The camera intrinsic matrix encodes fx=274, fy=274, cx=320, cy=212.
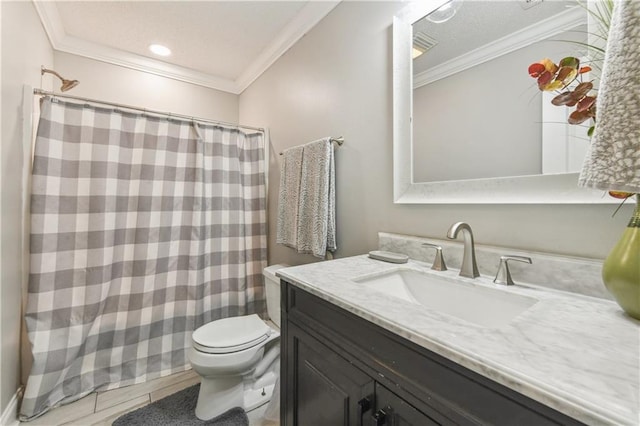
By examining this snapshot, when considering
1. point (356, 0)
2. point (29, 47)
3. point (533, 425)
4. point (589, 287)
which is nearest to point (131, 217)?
point (29, 47)

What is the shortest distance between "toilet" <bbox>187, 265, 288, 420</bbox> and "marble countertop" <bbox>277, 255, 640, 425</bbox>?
0.86 metres

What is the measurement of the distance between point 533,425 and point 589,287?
52 centimetres

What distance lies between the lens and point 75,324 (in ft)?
4.99

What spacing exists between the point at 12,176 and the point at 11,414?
1.14m

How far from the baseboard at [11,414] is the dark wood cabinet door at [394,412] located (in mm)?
1743

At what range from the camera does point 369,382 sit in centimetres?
65

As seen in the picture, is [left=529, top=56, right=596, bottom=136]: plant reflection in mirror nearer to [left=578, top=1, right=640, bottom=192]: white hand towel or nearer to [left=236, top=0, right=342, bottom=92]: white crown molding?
[left=578, top=1, right=640, bottom=192]: white hand towel

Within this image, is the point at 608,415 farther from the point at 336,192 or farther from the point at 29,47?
the point at 29,47

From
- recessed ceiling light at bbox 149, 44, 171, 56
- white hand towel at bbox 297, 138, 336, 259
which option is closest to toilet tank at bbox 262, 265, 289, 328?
white hand towel at bbox 297, 138, 336, 259

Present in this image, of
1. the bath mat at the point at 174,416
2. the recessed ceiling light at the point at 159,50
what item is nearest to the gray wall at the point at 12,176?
the bath mat at the point at 174,416

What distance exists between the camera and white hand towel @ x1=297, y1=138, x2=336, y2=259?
1470 mm

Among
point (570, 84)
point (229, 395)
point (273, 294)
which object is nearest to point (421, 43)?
point (570, 84)

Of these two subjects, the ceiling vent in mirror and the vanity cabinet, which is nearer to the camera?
the vanity cabinet

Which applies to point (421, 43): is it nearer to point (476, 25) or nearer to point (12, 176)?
point (476, 25)
